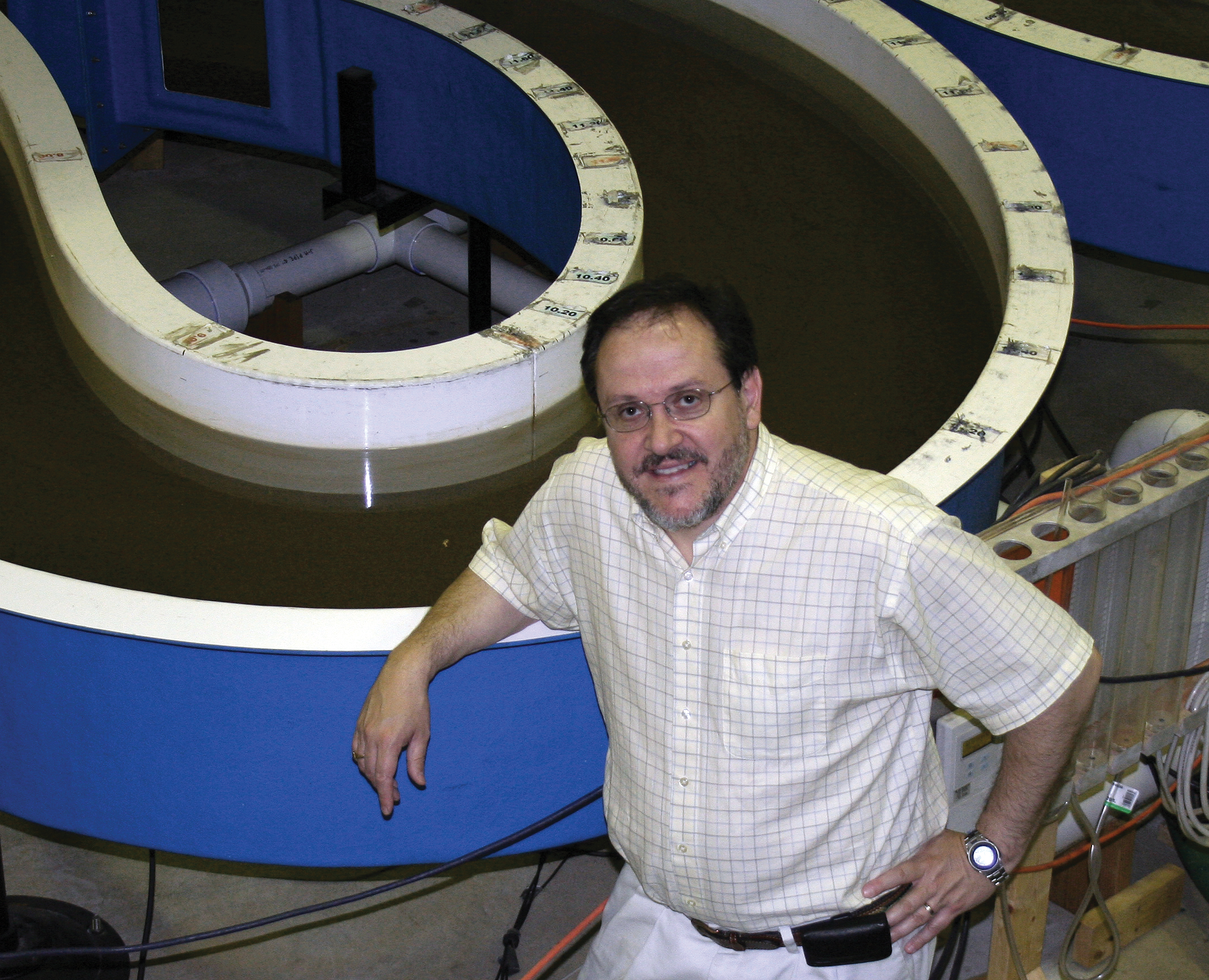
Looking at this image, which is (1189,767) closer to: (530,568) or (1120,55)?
(530,568)

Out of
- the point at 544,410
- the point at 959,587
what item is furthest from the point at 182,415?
the point at 959,587

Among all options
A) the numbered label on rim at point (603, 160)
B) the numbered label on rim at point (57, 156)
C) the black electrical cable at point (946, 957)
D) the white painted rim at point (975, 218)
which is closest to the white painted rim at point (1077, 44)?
the white painted rim at point (975, 218)

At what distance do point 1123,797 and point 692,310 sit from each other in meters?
1.50

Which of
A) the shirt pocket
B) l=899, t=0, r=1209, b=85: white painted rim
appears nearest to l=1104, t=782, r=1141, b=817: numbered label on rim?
the shirt pocket

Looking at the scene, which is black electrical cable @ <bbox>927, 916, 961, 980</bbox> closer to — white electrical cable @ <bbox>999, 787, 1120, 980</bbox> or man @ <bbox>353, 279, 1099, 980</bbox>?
white electrical cable @ <bbox>999, 787, 1120, 980</bbox>

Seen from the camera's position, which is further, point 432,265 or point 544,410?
point 432,265

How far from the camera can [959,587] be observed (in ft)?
5.57

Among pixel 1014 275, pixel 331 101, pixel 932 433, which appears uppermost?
pixel 331 101

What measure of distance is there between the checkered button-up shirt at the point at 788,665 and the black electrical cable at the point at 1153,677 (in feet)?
1.83

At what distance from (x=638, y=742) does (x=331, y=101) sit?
2.95 m

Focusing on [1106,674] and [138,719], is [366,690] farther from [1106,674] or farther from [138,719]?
[1106,674]

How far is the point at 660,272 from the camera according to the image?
3.43 metres

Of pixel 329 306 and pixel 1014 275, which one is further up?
pixel 1014 275

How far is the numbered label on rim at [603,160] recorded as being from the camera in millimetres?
3477
